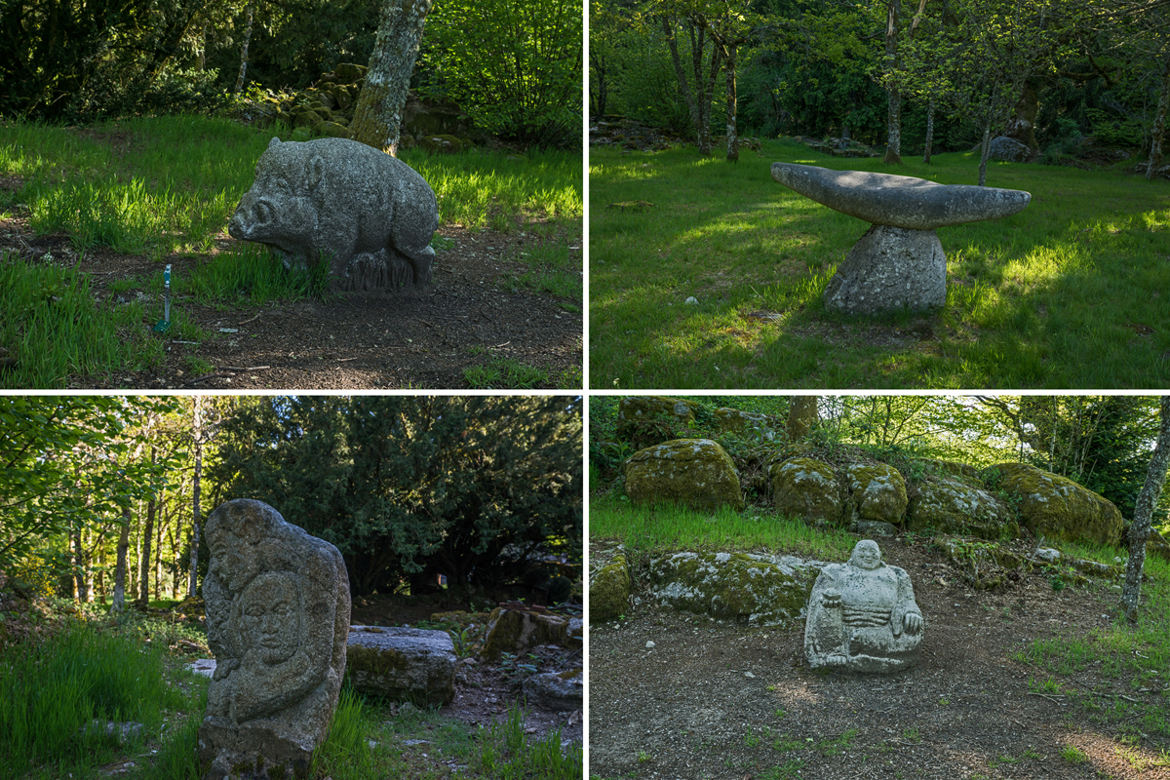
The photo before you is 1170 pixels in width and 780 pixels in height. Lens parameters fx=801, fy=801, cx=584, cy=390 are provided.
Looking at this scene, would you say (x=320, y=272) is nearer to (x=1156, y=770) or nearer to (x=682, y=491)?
(x=682, y=491)

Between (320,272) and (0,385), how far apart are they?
2.51m

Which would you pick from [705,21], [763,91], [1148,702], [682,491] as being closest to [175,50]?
[705,21]

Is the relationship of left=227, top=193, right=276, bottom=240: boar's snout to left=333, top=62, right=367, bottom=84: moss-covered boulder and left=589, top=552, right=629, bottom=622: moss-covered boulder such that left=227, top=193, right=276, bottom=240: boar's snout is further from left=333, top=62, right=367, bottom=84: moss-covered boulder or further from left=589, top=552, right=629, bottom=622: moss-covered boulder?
left=333, top=62, right=367, bottom=84: moss-covered boulder

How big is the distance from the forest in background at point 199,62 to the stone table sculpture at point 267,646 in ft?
30.9

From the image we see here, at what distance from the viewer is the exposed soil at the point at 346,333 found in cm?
577

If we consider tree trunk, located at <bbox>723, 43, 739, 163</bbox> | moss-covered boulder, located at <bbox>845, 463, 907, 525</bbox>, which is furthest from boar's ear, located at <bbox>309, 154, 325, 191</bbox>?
tree trunk, located at <bbox>723, 43, 739, 163</bbox>

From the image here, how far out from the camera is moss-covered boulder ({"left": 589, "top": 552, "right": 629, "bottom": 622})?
6859 millimetres

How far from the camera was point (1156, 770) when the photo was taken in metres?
4.43

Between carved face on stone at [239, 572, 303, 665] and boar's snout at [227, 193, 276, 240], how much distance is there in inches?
125

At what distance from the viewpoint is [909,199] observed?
293 inches

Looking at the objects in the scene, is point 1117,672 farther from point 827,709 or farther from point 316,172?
point 316,172

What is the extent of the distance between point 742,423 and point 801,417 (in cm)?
85

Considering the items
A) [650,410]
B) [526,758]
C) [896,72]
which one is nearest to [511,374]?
[526,758]

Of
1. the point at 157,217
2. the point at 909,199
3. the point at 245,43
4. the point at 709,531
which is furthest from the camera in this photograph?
the point at 245,43
